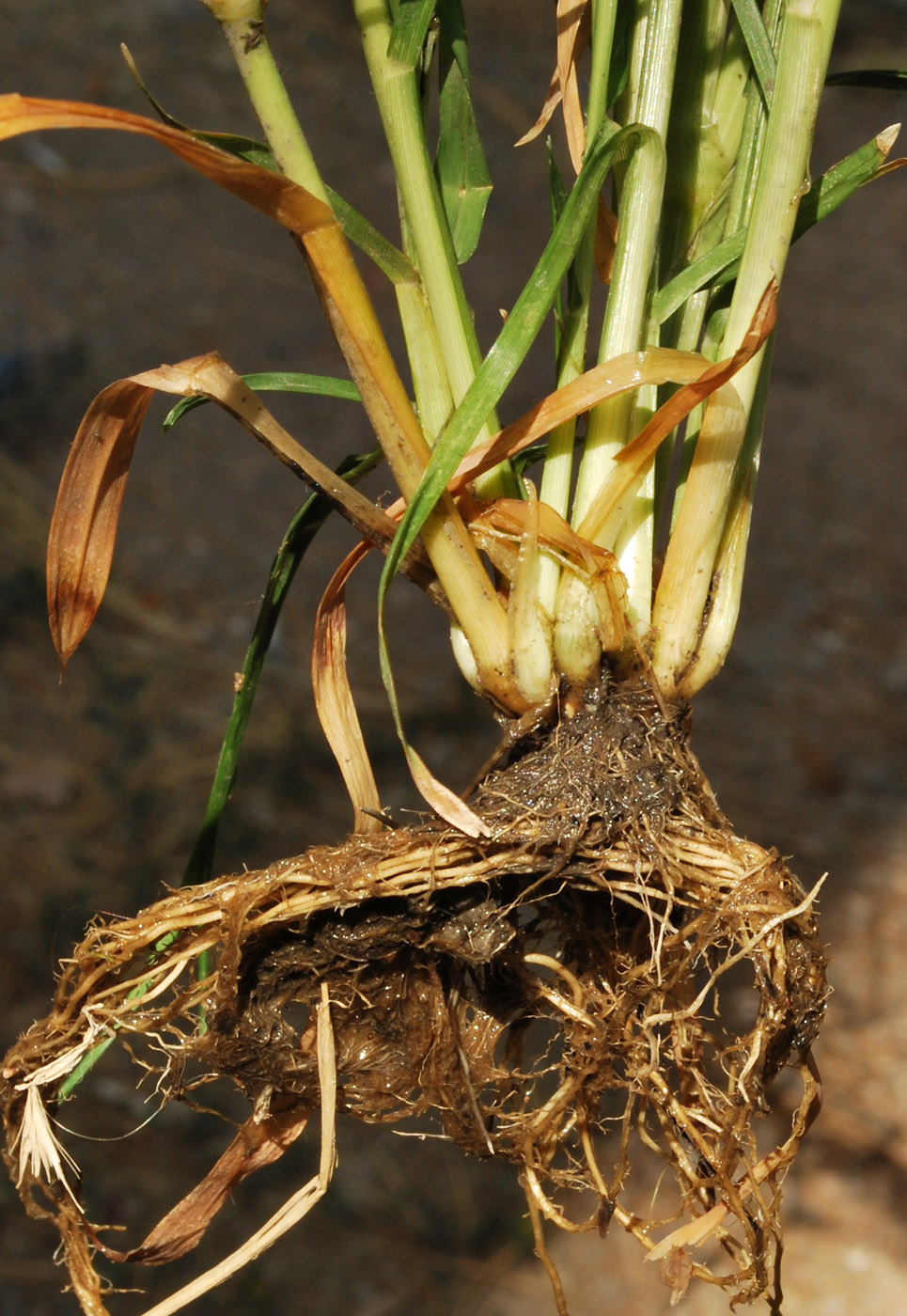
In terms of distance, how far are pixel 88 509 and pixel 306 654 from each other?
4.06 feet

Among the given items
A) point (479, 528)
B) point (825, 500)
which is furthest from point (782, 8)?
point (825, 500)

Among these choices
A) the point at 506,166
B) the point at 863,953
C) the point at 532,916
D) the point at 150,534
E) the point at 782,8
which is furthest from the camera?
the point at 506,166

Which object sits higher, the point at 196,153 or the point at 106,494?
the point at 196,153

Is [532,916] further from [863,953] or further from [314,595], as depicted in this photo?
[314,595]

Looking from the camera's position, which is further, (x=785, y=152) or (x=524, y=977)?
(x=524, y=977)

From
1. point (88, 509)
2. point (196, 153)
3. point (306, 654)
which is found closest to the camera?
point (196, 153)

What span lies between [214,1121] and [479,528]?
1205 mm

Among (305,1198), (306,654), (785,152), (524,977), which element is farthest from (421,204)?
(306,654)

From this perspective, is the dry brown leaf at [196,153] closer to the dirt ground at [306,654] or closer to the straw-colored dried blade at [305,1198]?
the straw-colored dried blade at [305,1198]

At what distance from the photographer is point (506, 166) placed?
2588 millimetres

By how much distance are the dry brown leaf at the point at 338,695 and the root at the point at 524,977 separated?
0.04 meters

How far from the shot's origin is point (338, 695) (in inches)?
26.9

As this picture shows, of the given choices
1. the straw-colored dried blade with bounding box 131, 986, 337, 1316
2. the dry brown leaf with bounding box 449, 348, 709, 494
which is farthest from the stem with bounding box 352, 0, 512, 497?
the straw-colored dried blade with bounding box 131, 986, 337, 1316

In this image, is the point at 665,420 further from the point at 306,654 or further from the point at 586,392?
the point at 306,654
